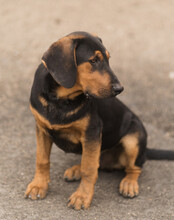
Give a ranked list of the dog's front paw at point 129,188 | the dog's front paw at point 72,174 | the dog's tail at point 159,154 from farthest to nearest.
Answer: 1. the dog's tail at point 159,154
2. the dog's front paw at point 72,174
3. the dog's front paw at point 129,188

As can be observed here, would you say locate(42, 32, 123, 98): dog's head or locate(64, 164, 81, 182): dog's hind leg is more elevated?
locate(42, 32, 123, 98): dog's head

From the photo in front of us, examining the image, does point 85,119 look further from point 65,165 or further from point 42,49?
point 42,49

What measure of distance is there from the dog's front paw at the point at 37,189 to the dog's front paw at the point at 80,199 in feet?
1.31

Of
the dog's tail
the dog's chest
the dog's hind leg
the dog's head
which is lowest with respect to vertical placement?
the dog's hind leg

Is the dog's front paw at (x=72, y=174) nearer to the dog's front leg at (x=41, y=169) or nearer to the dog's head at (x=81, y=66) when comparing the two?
the dog's front leg at (x=41, y=169)

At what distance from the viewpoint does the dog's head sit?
4082 millimetres

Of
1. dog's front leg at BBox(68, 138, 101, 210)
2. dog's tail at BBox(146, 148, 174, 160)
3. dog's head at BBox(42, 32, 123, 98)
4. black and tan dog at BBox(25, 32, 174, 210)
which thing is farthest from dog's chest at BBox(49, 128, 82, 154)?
dog's tail at BBox(146, 148, 174, 160)

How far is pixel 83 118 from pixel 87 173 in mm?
782

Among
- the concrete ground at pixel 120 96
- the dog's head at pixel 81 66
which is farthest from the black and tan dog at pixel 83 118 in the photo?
the concrete ground at pixel 120 96

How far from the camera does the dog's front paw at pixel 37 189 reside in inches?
193

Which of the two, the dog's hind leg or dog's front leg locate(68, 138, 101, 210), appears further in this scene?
the dog's hind leg

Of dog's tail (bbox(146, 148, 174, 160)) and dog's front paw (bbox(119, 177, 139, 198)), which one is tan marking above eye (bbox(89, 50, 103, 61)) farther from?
dog's tail (bbox(146, 148, 174, 160))

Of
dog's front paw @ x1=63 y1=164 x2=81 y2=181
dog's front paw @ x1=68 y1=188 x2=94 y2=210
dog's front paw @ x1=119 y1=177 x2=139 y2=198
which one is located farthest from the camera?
dog's front paw @ x1=63 y1=164 x2=81 y2=181

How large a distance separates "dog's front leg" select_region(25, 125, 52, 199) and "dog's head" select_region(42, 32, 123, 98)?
1046 mm
